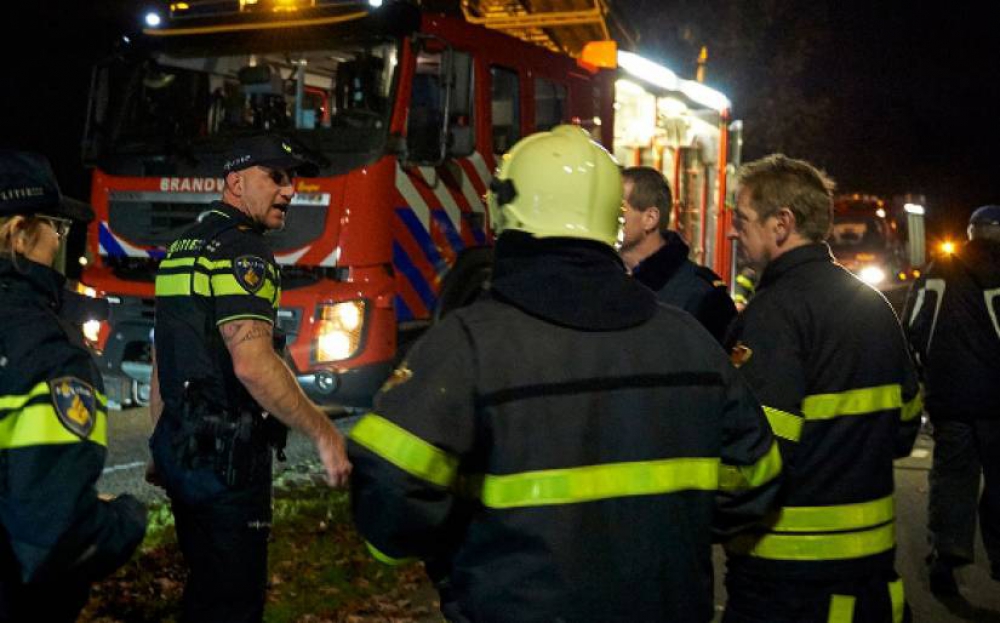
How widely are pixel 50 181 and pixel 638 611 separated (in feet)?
5.40

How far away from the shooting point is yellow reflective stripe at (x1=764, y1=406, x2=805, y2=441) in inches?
Result: 105

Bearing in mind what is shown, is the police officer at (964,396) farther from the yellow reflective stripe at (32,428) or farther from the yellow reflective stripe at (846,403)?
the yellow reflective stripe at (32,428)

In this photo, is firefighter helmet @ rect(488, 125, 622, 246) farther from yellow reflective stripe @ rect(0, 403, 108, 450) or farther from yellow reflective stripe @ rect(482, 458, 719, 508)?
yellow reflective stripe @ rect(0, 403, 108, 450)

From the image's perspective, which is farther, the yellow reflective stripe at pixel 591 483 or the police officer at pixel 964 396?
the police officer at pixel 964 396

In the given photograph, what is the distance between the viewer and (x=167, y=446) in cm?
330

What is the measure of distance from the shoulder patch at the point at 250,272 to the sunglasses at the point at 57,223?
67 cm

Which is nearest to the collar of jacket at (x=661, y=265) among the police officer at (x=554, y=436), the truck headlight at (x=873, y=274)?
the police officer at (x=554, y=436)

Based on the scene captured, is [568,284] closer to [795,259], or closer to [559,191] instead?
[559,191]

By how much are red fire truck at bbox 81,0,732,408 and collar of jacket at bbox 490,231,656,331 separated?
469 cm

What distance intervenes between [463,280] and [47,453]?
17.8 ft

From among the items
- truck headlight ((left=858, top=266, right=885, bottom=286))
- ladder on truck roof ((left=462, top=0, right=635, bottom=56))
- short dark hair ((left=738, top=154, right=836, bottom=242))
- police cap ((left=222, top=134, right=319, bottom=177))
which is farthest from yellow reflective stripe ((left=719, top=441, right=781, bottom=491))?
truck headlight ((left=858, top=266, right=885, bottom=286))

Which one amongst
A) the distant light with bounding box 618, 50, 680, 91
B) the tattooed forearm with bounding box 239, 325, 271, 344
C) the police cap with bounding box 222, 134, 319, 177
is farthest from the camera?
the distant light with bounding box 618, 50, 680, 91

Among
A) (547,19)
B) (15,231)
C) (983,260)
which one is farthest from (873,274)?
(15,231)

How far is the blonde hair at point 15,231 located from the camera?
2326 mm
